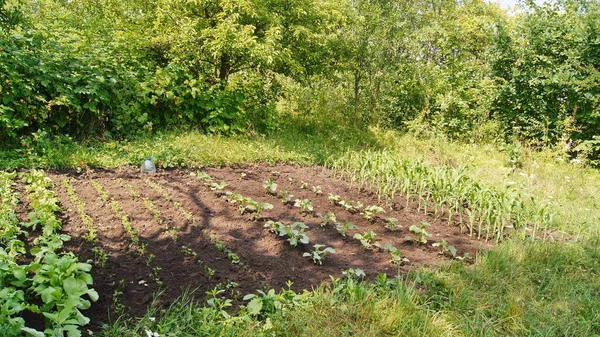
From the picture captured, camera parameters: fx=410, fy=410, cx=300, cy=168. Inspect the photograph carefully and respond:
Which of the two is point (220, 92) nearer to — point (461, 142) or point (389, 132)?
point (389, 132)

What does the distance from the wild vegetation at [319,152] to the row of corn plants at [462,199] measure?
0.11 ft

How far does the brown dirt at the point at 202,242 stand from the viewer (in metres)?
2.80

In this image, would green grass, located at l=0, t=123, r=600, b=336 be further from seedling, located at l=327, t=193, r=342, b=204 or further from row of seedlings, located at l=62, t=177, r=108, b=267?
seedling, located at l=327, t=193, r=342, b=204

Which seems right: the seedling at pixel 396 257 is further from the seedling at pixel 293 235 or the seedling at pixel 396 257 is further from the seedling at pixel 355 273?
the seedling at pixel 293 235

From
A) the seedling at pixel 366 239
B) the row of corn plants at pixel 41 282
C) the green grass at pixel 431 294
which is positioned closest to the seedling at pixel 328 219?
the seedling at pixel 366 239

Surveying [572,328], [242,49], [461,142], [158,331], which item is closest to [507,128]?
[461,142]

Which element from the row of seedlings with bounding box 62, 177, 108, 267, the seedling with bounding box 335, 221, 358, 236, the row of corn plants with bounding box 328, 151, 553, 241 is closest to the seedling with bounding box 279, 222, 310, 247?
the seedling with bounding box 335, 221, 358, 236

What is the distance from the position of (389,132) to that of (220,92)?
13.5 feet

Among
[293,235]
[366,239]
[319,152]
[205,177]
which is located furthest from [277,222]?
[319,152]

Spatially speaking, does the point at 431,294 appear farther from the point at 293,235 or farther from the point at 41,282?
the point at 41,282

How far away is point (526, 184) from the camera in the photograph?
6426 millimetres

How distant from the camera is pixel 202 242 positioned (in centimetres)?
339

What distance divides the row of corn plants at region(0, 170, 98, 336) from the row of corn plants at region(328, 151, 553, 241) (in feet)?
11.2

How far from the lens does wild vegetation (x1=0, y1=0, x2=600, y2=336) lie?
8.63 feet
